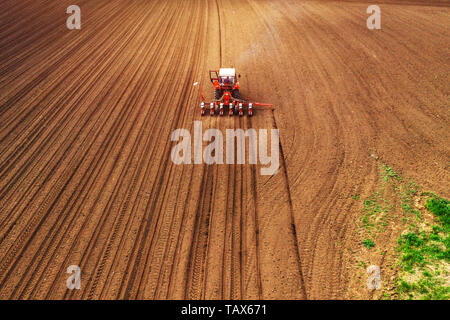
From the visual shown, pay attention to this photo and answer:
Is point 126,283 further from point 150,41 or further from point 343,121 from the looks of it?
point 150,41

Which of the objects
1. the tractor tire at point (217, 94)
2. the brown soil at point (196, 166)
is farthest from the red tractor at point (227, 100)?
the brown soil at point (196, 166)

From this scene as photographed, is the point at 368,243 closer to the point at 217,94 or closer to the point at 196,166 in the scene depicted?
the point at 196,166

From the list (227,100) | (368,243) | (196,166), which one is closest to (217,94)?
(227,100)

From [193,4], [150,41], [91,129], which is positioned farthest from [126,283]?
[193,4]

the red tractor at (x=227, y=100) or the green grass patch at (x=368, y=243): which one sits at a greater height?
the red tractor at (x=227, y=100)

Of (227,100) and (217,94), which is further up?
(217,94)

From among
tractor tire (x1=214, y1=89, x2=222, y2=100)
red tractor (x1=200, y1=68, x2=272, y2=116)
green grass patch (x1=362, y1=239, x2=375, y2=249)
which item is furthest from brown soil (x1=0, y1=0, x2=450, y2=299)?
tractor tire (x1=214, y1=89, x2=222, y2=100)

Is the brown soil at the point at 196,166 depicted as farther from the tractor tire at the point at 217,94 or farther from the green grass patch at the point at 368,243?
the tractor tire at the point at 217,94

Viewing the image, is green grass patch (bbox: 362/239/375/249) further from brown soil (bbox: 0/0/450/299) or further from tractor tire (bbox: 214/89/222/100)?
tractor tire (bbox: 214/89/222/100)
